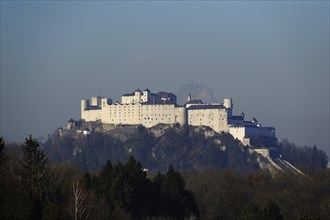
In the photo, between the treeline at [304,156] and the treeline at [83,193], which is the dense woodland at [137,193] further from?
the treeline at [304,156]

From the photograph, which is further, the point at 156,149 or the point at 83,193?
the point at 156,149

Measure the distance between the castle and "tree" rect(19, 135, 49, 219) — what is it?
317 ft

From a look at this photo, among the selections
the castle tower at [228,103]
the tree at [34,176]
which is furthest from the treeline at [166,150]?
the tree at [34,176]

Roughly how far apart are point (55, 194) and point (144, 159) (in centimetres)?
10520

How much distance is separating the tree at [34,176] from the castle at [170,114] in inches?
3802

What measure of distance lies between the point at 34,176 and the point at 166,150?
10945 cm

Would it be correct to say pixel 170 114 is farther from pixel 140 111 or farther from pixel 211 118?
pixel 211 118

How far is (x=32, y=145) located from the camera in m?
39.1

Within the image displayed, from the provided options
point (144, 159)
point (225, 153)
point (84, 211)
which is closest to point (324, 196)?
point (84, 211)

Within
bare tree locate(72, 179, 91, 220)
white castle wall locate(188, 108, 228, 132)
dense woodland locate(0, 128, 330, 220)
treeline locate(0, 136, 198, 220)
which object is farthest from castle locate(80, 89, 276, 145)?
bare tree locate(72, 179, 91, 220)

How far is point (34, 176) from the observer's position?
126 ft

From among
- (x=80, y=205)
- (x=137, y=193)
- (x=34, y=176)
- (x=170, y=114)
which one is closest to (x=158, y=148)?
(x=170, y=114)

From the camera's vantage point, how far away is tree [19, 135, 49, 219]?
122 ft

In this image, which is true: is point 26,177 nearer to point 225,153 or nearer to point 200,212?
point 200,212
